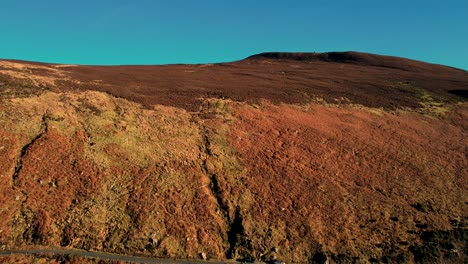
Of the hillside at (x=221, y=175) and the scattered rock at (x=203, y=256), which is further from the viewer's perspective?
the hillside at (x=221, y=175)

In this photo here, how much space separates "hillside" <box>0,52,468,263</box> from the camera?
2872cm

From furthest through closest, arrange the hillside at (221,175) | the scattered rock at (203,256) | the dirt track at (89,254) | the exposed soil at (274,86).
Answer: the exposed soil at (274,86)
the hillside at (221,175)
the scattered rock at (203,256)
the dirt track at (89,254)

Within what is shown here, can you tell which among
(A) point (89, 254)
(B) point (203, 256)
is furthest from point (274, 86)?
(A) point (89, 254)

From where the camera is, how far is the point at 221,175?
121 feet

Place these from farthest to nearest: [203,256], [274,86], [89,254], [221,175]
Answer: [274,86]
[221,175]
[203,256]
[89,254]

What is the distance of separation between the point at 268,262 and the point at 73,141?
21.9 meters

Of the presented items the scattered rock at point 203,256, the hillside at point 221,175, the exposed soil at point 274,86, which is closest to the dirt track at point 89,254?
the hillside at point 221,175

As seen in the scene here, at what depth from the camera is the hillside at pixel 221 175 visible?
28719 millimetres

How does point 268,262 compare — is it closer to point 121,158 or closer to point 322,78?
point 121,158

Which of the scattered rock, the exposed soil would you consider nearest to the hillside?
the scattered rock

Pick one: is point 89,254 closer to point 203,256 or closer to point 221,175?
point 203,256

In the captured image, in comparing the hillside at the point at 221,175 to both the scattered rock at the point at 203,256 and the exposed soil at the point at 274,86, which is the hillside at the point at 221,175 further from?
the exposed soil at the point at 274,86

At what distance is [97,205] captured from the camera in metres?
29.9

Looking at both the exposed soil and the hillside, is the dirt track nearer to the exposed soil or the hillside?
the hillside
